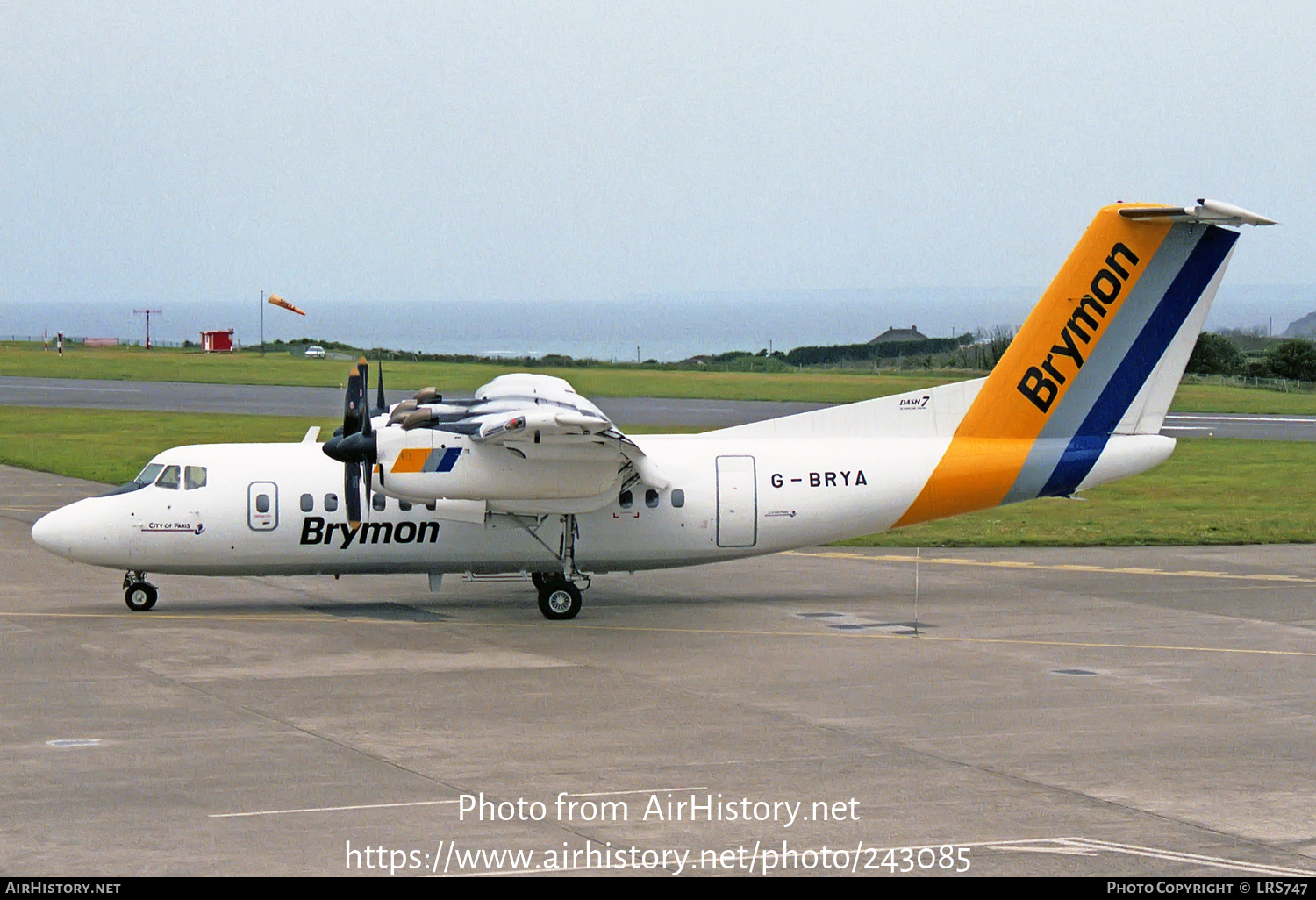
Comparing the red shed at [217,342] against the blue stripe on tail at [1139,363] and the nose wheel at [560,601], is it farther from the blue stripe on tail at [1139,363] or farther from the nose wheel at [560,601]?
the blue stripe on tail at [1139,363]

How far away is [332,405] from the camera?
223ft

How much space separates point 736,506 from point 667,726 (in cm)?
A: 782

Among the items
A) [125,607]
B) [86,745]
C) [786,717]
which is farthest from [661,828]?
[125,607]

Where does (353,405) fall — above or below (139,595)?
above

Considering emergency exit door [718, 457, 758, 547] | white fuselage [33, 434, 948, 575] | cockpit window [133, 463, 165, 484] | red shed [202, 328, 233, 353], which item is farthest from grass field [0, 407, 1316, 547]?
red shed [202, 328, 233, 353]

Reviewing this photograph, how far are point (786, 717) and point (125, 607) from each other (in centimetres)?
1248

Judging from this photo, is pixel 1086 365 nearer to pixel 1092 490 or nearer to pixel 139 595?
pixel 139 595

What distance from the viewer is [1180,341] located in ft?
82.1

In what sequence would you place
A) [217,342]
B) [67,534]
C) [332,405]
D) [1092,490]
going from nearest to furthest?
[67,534]
[1092,490]
[332,405]
[217,342]

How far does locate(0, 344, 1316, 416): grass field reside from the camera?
7388 cm

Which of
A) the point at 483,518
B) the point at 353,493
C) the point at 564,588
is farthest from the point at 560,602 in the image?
the point at 353,493

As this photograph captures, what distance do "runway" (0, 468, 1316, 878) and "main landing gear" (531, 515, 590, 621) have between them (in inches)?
17.7

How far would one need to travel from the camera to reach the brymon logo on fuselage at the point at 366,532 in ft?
78.6

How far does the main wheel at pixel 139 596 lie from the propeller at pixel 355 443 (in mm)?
3816
